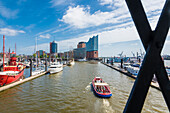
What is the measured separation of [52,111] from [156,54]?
35.9 ft

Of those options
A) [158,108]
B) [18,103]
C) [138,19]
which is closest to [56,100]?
[18,103]

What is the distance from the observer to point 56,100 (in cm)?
1186

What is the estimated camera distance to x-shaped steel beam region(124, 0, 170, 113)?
1.47m

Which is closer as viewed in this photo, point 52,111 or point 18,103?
point 52,111

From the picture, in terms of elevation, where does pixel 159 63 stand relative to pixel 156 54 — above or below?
below

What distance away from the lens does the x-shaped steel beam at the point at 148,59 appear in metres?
1.47

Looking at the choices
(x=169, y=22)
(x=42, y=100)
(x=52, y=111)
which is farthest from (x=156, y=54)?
(x=42, y=100)

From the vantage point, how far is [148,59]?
1.53m

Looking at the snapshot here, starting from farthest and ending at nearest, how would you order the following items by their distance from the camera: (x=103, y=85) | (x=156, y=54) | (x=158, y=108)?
(x=103, y=85)
(x=158, y=108)
(x=156, y=54)

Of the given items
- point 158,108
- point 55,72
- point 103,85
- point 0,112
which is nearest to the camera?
point 0,112

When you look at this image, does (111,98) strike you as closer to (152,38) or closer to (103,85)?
(103,85)

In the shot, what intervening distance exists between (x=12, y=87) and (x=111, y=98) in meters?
17.0

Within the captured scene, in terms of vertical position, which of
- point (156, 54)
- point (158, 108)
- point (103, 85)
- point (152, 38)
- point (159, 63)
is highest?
point (152, 38)

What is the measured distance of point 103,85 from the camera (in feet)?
51.1
